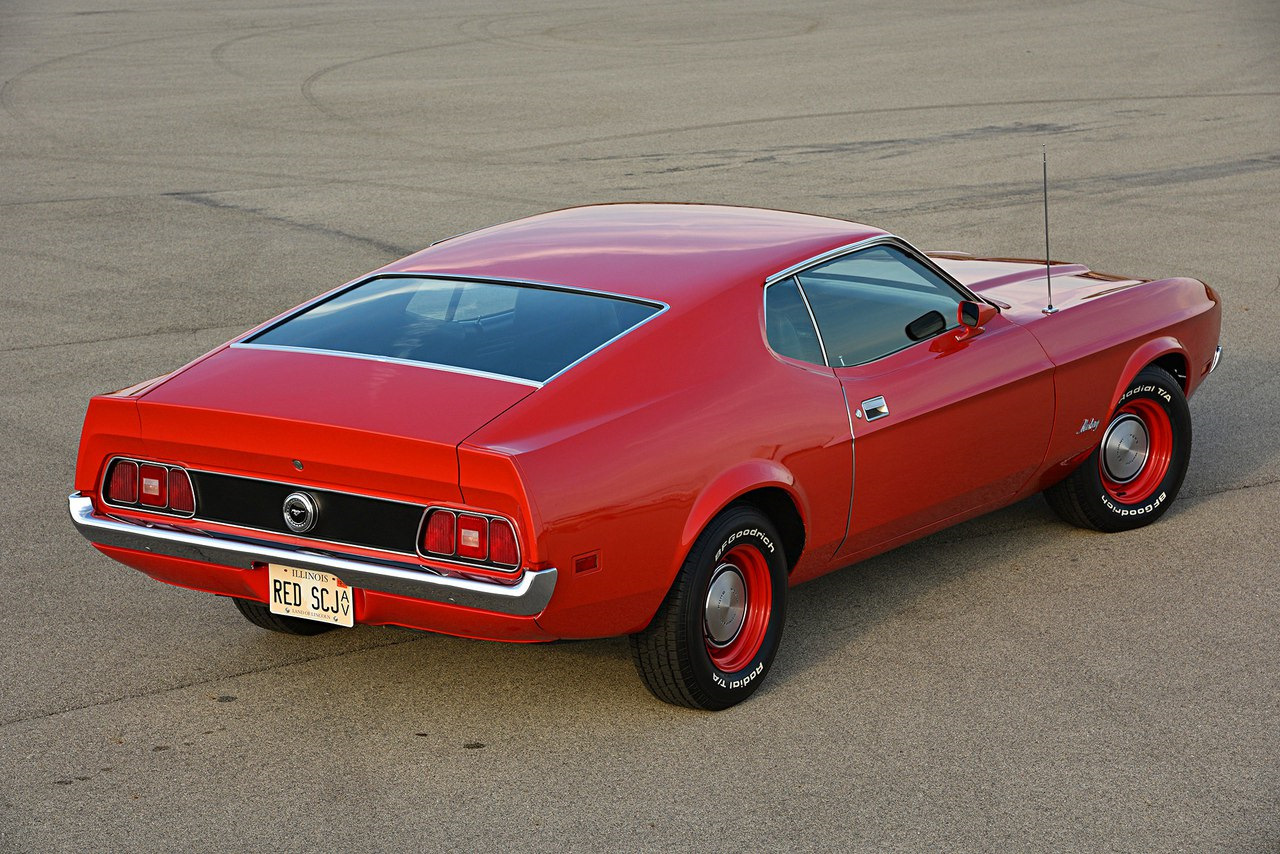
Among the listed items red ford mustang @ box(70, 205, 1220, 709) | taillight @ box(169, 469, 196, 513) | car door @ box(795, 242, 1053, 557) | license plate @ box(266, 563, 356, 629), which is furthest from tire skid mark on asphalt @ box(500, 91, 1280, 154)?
license plate @ box(266, 563, 356, 629)

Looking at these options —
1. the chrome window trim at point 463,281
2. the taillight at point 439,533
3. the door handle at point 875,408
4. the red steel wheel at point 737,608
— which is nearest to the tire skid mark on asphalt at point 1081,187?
the door handle at point 875,408

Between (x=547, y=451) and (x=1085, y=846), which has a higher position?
(x=547, y=451)

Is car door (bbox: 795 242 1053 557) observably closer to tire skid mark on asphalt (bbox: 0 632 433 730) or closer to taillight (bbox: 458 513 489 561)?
taillight (bbox: 458 513 489 561)

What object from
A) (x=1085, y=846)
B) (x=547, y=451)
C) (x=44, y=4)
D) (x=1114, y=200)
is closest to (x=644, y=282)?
(x=547, y=451)

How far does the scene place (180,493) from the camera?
15.4ft

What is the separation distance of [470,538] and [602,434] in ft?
1.63

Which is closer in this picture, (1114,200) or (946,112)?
(1114,200)

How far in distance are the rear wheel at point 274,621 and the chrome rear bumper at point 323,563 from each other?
2.18 feet

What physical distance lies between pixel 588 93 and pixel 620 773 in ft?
57.9

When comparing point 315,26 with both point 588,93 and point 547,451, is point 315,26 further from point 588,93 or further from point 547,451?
point 547,451

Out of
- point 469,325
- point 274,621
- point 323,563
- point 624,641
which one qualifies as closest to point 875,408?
point 624,641

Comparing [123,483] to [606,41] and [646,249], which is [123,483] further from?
[606,41]

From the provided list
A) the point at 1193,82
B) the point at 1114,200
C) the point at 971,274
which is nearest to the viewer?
the point at 971,274

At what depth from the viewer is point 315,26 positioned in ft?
101
